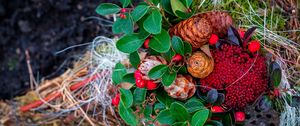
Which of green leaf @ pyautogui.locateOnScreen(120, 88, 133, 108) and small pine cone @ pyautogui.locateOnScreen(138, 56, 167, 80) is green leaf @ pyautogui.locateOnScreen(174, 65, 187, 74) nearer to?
small pine cone @ pyautogui.locateOnScreen(138, 56, 167, 80)

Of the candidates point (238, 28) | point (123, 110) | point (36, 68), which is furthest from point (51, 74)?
point (238, 28)

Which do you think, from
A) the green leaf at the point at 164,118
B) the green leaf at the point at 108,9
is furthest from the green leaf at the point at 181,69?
the green leaf at the point at 108,9

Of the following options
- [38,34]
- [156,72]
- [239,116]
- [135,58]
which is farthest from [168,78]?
[38,34]

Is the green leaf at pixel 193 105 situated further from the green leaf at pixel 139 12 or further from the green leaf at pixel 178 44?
the green leaf at pixel 139 12

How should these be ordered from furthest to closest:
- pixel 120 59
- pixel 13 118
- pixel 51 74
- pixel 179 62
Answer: pixel 51 74 < pixel 13 118 < pixel 120 59 < pixel 179 62

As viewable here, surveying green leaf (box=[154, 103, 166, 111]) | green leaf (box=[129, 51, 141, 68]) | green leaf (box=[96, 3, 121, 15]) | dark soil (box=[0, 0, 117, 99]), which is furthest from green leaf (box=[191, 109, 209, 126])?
dark soil (box=[0, 0, 117, 99])

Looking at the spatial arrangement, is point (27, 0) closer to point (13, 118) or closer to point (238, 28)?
point (13, 118)
